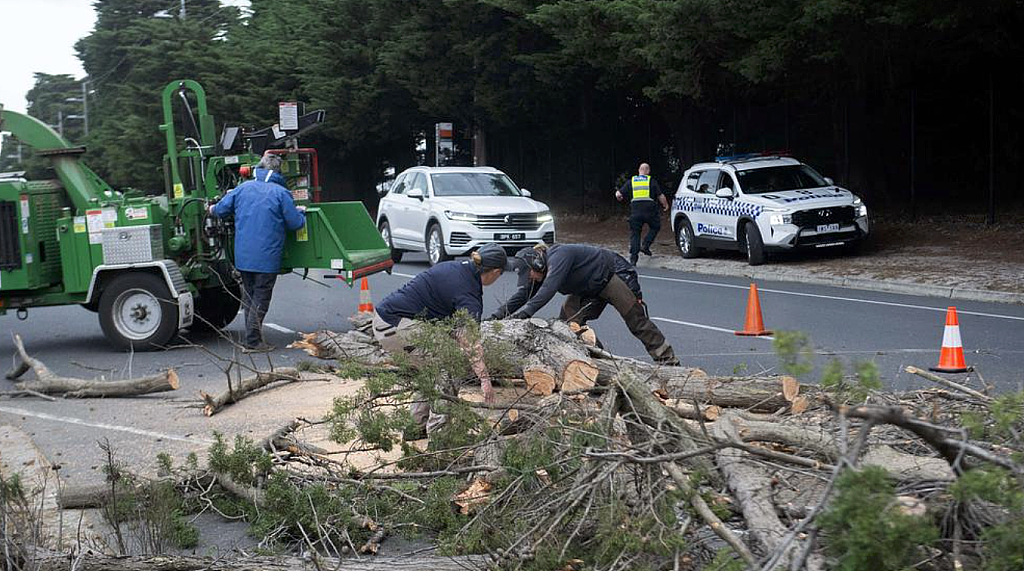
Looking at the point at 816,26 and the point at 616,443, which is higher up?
the point at 816,26

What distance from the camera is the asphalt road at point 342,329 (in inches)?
343

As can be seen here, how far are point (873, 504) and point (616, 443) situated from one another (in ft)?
5.43

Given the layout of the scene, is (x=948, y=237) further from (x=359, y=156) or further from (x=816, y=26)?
(x=359, y=156)

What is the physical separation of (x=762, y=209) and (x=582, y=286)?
11.9 meters

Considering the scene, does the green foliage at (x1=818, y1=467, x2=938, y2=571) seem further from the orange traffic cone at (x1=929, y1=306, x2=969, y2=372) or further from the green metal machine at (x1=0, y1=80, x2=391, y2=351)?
the green metal machine at (x1=0, y1=80, x2=391, y2=351)

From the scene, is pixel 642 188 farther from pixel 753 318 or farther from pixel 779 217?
pixel 753 318

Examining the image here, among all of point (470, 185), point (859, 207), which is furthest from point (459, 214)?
point (859, 207)

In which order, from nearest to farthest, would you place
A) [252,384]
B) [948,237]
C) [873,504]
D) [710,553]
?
[873,504] < [710,553] < [252,384] < [948,237]

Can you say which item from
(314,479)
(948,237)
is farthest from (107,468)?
(948,237)

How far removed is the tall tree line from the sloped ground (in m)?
1.19

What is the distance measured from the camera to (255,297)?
12.3m

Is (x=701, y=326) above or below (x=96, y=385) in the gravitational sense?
below

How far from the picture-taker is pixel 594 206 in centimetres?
3631

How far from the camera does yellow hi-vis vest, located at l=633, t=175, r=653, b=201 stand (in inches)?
914
